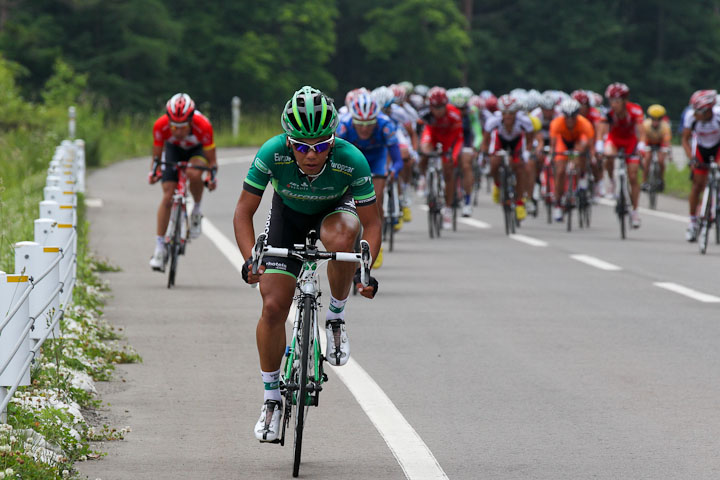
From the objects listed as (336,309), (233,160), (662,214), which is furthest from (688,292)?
(233,160)

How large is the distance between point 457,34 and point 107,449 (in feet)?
210

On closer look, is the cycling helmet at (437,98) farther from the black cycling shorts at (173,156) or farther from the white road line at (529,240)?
the black cycling shorts at (173,156)

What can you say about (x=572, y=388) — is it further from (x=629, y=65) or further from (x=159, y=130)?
(x=629, y=65)

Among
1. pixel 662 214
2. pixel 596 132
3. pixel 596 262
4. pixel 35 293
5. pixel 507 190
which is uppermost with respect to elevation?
pixel 596 132

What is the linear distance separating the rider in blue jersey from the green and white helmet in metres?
7.21

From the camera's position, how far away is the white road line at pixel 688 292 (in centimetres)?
1352

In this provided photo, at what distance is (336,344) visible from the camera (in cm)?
727

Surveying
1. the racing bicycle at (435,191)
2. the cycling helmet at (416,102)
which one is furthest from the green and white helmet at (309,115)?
the cycling helmet at (416,102)

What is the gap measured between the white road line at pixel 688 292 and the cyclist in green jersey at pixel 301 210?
679 centimetres

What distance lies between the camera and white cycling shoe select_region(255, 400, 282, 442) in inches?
274

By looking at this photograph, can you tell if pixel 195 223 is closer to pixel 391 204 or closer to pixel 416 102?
pixel 391 204

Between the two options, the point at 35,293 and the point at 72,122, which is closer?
the point at 35,293

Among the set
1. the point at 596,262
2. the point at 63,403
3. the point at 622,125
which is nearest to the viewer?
the point at 63,403

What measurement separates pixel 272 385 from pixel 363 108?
7.30m
